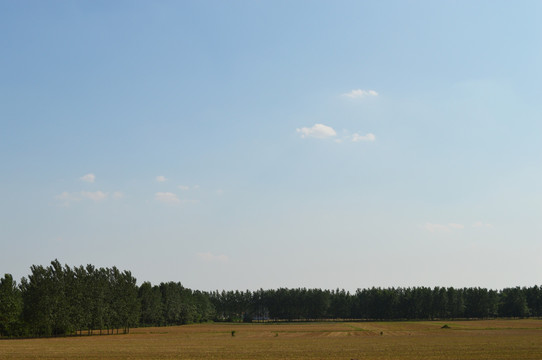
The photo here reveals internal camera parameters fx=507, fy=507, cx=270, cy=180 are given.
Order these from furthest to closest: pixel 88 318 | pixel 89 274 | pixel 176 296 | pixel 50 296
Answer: pixel 176 296 < pixel 89 274 < pixel 88 318 < pixel 50 296

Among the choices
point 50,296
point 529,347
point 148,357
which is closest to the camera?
point 148,357

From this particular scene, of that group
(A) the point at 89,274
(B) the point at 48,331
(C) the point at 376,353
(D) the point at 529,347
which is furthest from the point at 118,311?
(D) the point at 529,347

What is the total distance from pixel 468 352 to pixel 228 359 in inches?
994

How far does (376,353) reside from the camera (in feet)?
173

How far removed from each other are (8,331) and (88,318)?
50.8 feet

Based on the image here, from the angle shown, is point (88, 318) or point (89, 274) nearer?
point (88, 318)

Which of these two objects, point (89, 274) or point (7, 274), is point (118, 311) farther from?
point (7, 274)

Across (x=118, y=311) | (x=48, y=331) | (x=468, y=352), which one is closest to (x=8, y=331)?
(x=48, y=331)

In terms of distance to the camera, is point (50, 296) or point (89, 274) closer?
point (50, 296)

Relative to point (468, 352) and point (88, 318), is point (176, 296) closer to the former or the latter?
point (88, 318)

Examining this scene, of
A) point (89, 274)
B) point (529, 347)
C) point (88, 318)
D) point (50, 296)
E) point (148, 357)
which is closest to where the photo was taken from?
point (148, 357)

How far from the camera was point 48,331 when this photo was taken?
332ft

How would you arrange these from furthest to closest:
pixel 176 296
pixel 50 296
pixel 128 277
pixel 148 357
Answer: pixel 176 296 → pixel 128 277 → pixel 50 296 → pixel 148 357

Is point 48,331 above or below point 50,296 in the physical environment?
below
